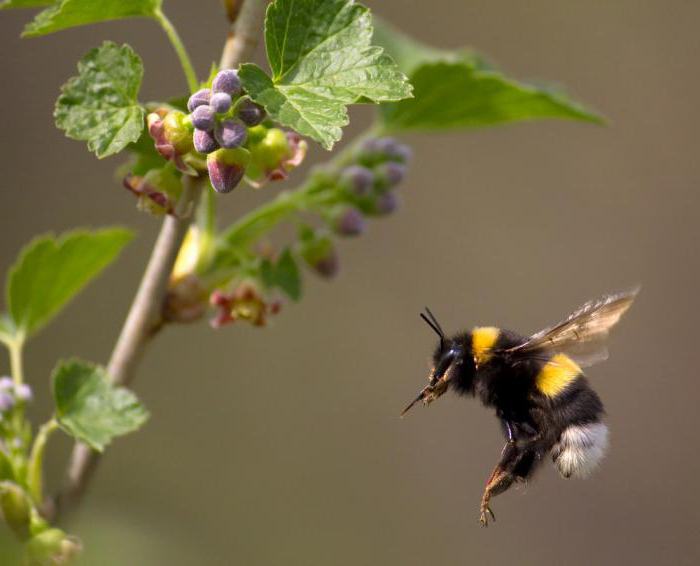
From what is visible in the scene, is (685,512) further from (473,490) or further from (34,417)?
(34,417)

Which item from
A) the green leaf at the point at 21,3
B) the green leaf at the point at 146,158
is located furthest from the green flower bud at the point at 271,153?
the green leaf at the point at 21,3

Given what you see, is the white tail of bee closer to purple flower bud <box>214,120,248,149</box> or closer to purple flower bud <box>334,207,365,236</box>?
purple flower bud <box>334,207,365,236</box>

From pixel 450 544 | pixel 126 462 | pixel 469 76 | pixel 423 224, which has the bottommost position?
pixel 450 544

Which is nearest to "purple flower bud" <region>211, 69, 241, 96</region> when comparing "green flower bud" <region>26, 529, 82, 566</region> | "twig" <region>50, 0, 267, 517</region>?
"twig" <region>50, 0, 267, 517</region>

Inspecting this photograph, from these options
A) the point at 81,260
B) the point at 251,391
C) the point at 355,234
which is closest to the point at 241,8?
the point at 355,234

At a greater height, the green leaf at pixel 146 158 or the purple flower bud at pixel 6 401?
the green leaf at pixel 146 158

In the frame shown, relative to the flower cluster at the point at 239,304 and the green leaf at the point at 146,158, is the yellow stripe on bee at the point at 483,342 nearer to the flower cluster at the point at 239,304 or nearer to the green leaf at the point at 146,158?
the flower cluster at the point at 239,304
